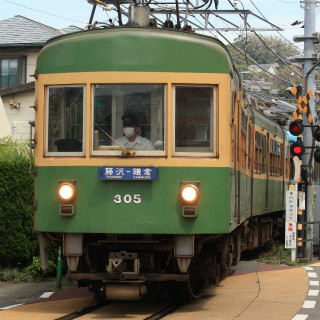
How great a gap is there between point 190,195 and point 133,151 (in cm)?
81

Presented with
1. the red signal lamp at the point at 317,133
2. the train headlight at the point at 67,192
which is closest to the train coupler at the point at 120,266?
the train headlight at the point at 67,192

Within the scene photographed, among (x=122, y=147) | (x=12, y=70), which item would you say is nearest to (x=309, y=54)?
(x=122, y=147)

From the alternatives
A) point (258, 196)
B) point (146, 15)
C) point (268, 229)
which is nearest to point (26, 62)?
point (268, 229)

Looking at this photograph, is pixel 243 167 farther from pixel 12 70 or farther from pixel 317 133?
pixel 12 70

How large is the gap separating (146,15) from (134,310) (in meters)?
3.67

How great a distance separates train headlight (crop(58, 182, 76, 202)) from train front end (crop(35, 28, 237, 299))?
0.01m

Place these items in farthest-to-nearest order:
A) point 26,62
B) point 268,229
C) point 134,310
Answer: point 26,62
point 268,229
point 134,310

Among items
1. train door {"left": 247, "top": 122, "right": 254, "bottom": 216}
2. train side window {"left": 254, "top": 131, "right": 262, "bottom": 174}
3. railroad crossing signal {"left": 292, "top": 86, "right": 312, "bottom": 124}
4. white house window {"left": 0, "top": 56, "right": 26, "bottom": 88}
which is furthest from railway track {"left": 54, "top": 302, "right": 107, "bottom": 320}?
white house window {"left": 0, "top": 56, "right": 26, "bottom": 88}

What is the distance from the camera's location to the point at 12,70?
30609 millimetres

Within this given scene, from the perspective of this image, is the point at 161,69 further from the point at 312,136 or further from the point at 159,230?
the point at 312,136

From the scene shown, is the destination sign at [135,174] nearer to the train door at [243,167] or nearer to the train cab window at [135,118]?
the train cab window at [135,118]

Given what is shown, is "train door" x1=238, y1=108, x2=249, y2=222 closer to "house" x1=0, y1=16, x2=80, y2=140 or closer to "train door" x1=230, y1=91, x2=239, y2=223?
"train door" x1=230, y1=91, x2=239, y2=223

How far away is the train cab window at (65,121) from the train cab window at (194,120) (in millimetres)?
1112

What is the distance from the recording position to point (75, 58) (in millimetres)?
9734
